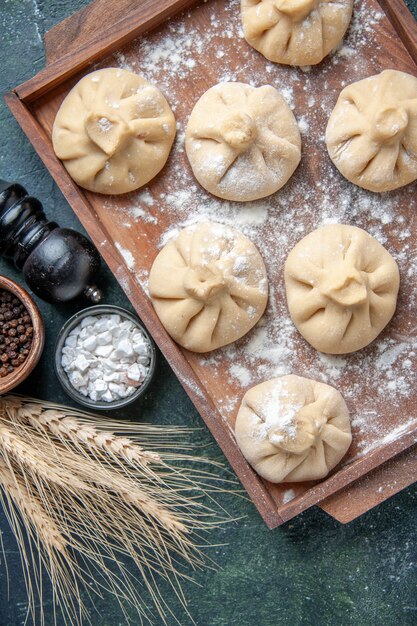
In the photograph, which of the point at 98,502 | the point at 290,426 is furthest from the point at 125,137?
the point at 98,502

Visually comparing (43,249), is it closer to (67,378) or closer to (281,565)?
(67,378)

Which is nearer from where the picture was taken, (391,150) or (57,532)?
(391,150)

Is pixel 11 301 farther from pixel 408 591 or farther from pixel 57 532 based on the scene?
pixel 408 591

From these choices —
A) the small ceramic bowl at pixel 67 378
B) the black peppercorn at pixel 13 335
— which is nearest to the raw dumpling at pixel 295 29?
the small ceramic bowl at pixel 67 378

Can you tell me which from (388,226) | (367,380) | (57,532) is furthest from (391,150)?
(57,532)

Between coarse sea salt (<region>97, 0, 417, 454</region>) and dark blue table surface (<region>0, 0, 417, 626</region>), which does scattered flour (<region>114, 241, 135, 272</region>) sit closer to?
coarse sea salt (<region>97, 0, 417, 454</region>)

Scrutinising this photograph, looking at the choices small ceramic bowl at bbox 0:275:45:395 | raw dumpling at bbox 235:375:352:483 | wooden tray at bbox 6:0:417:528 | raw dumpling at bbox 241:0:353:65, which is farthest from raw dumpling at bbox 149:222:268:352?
raw dumpling at bbox 241:0:353:65
